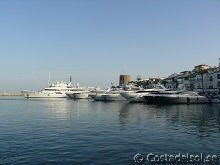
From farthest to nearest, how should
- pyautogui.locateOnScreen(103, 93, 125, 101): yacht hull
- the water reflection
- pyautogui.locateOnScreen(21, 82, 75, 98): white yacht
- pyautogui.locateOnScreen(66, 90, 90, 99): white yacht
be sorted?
pyautogui.locateOnScreen(21, 82, 75, 98): white yacht
pyautogui.locateOnScreen(66, 90, 90, 99): white yacht
pyautogui.locateOnScreen(103, 93, 125, 101): yacht hull
the water reflection

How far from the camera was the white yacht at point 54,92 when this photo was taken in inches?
6294

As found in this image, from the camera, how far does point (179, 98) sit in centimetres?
8450

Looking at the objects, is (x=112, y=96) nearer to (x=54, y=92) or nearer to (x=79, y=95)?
(x=79, y=95)

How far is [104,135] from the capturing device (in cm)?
2825

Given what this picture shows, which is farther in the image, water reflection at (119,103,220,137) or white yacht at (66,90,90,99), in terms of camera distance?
white yacht at (66,90,90,99)

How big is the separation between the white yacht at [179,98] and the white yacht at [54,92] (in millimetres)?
83129

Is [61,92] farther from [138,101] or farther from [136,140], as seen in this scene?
[136,140]

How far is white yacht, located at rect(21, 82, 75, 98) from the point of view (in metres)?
160

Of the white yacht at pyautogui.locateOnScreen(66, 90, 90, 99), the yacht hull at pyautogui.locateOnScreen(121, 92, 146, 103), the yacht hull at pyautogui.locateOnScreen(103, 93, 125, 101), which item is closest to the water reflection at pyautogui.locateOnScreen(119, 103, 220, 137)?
the yacht hull at pyautogui.locateOnScreen(121, 92, 146, 103)

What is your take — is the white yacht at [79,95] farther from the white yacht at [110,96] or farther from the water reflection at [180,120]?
the water reflection at [180,120]

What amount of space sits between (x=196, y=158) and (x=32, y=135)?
15998 millimetres

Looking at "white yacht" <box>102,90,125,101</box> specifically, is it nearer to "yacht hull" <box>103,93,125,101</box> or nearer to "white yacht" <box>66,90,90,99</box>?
"yacht hull" <box>103,93,125,101</box>

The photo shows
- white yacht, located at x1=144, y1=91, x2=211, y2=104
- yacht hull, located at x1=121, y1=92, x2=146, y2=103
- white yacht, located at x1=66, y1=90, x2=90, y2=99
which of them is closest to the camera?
white yacht, located at x1=144, y1=91, x2=211, y2=104

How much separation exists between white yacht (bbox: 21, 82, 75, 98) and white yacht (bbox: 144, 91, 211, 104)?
273 ft
